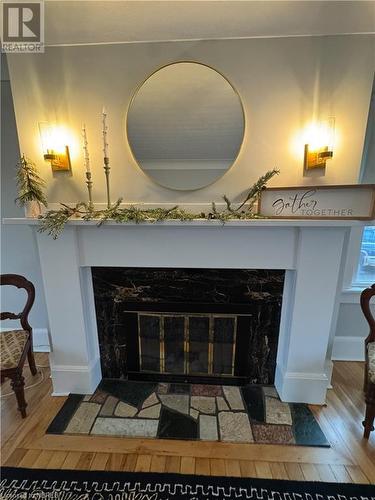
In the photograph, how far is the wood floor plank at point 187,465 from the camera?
4.20 feet

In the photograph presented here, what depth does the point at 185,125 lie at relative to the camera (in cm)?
158

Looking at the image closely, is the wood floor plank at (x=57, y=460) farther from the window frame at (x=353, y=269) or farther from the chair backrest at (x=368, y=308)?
the window frame at (x=353, y=269)

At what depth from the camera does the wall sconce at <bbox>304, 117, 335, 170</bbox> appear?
148 centimetres

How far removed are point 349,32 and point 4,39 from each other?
210 cm

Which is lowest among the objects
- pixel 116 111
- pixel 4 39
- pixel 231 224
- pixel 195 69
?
pixel 231 224

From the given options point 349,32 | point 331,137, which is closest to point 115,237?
point 331,137

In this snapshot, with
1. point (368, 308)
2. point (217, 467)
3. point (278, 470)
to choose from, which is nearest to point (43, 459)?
point (217, 467)

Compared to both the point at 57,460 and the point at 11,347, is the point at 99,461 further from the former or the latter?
the point at 11,347

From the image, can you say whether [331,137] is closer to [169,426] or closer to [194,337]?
[194,337]

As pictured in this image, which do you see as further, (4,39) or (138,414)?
(138,414)

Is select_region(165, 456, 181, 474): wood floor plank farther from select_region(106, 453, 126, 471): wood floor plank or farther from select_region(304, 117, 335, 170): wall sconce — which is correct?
select_region(304, 117, 335, 170): wall sconce

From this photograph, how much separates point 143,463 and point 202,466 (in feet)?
1.06

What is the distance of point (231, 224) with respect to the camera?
1.42 metres

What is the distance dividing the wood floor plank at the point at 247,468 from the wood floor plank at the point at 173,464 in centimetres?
34
